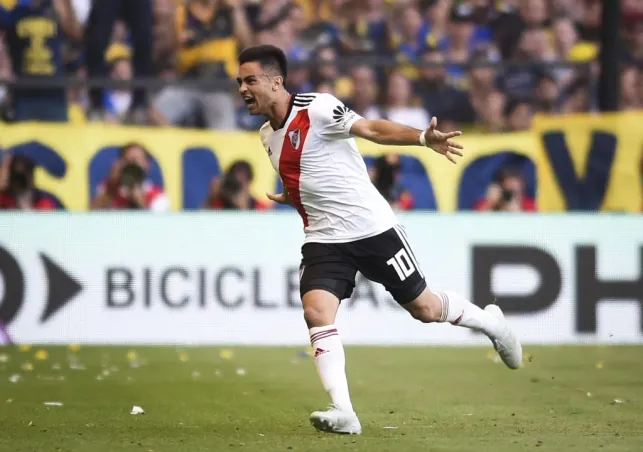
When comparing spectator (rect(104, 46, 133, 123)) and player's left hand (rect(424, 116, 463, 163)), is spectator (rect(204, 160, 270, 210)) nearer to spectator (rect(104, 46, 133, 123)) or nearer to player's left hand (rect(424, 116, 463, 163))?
spectator (rect(104, 46, 133, 123))

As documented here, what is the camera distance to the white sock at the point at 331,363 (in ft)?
22.3

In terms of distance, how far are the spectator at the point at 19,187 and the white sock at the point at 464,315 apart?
6.33 m

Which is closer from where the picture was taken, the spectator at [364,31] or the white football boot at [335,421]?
the white football boot at [335,421]

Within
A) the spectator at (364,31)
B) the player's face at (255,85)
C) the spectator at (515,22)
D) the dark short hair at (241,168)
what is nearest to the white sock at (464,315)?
the player's face at (255,85)

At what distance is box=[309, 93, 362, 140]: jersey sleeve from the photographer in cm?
693

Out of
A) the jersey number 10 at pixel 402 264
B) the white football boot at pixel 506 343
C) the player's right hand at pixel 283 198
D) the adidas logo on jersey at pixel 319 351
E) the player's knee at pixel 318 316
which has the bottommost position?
the white football boot at pixel 506 343

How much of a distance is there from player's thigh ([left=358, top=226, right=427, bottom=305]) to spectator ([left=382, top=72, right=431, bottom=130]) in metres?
7.17

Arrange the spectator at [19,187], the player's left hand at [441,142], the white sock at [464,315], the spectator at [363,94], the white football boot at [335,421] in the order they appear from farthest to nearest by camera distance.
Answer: the spectator at [363,94], the spectator at [19,187], the white sock at [464,315], the white football boot at [335,421], the player's left hand at [441,142]

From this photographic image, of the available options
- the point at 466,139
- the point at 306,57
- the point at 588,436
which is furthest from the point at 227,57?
the point at 588,436

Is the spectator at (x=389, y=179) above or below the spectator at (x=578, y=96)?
below

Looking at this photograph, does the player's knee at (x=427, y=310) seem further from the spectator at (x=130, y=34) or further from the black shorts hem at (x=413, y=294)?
the spectator at (x=130, y=34)

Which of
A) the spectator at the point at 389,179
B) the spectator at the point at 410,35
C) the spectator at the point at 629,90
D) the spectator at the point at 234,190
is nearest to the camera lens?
the spectator at the point at 234,190

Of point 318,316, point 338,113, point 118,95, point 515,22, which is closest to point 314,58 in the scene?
point 118,95

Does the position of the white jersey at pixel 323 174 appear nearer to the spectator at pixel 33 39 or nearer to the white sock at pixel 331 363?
the white sock at pixel 331 363
